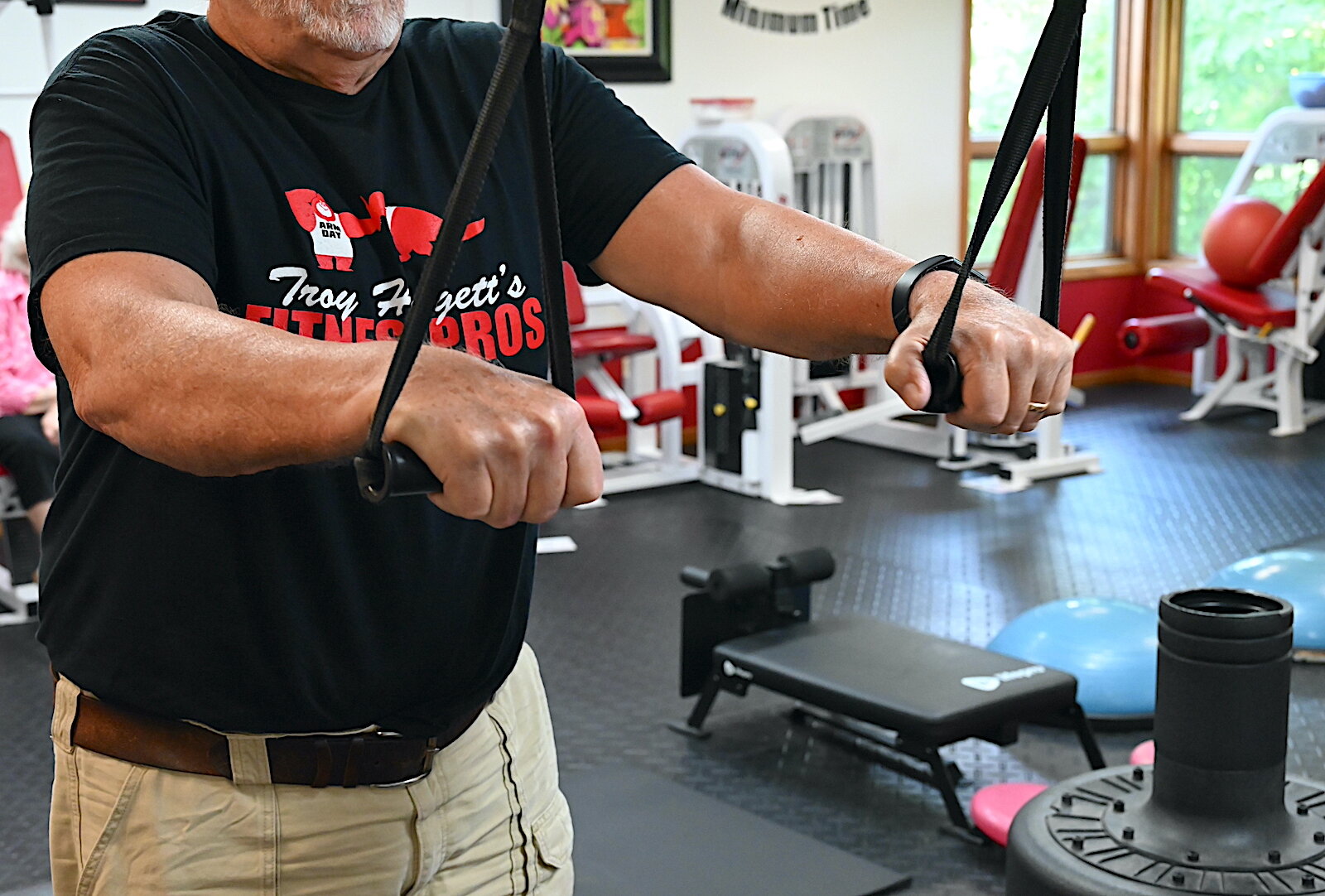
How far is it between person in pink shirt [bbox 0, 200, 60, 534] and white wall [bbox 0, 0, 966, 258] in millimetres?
1958

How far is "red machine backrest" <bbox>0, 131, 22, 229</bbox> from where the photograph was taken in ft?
14.0

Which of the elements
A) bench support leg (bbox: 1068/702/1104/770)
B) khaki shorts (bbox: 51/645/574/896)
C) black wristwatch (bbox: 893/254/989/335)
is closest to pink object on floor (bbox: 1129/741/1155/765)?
bench support leg (bbox: 1068/702/1104/770)

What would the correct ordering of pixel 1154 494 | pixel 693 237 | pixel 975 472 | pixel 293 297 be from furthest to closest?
Answer: 1. pixel 975 472
2. pixel 1154 494
3. pixel 693 237
4. pixel 293 297

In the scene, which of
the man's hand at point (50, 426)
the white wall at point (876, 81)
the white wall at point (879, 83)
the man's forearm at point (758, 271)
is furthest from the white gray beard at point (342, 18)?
the white wall at point (879, 83)

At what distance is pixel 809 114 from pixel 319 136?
15.7ft

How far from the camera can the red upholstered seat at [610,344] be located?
5125 millimetres

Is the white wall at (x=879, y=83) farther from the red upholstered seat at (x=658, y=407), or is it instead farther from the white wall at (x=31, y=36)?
the white wall at (x=31, y=36)

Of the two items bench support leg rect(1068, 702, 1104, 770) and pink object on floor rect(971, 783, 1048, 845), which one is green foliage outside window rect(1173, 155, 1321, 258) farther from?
pink object on floor rect(971, 783, 1048, 845)

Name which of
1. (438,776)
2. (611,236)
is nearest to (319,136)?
(611,236)

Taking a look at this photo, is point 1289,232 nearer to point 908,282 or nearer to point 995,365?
point 908,282

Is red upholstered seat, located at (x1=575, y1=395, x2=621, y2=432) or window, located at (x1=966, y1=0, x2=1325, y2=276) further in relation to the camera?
window, located at (x1=966, y1=0, x2=1325, y2=276)

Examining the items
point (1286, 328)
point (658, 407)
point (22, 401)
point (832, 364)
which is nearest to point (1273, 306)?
point (1286, 328)

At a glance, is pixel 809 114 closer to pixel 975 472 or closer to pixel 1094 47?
pixel 975 472

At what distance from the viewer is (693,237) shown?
3.94ft
